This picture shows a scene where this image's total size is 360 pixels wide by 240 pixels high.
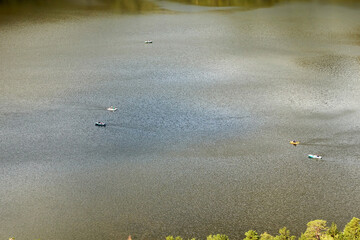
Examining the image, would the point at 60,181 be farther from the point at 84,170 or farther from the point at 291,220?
the point at 291,220

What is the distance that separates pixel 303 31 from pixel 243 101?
40.7 ft

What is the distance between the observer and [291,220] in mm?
12031

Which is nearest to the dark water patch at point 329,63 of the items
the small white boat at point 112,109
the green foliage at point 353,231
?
the small white boat at point 112,109

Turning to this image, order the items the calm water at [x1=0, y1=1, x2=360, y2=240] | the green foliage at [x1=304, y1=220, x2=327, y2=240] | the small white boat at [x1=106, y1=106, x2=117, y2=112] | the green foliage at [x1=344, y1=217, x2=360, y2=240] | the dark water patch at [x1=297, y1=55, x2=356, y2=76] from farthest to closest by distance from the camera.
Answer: the dark water patch at [x1=297, y1=55, x2=356, y2=76] < the small white boat at [x1=106, y1=106, x2=117, y2=112] < the calm water at [x1=0, y1=1, x2=360, y2=240] < the green foliage at [x1=304, y1=220, x2=327, y2=240] < the green foliage at [x1=344, y1=217, x2=360, y2=240]

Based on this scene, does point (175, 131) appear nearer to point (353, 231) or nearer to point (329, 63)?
point (353, 231)

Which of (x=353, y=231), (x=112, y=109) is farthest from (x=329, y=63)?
(x=353, y=231)

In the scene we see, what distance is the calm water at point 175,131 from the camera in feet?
40.4

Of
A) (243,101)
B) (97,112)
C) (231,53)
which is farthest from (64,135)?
(231,53)

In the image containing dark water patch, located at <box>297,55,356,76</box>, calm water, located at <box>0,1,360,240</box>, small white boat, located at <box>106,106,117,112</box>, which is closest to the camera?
calm water, located at <box>0,1,360,240</box>

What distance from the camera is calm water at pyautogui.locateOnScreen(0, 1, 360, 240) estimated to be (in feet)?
40.4

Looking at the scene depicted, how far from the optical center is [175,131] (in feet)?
54.1

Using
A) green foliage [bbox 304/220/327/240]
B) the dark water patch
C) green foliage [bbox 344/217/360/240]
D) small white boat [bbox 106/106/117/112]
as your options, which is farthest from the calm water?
green foliage [bbox 344/217/360/240]

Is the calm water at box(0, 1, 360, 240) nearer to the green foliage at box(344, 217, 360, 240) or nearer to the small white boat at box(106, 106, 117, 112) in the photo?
the small white boat at box(106, 106, 117, 112)

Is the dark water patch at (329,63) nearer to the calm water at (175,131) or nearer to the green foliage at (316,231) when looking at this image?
the calm water at (175,131)
